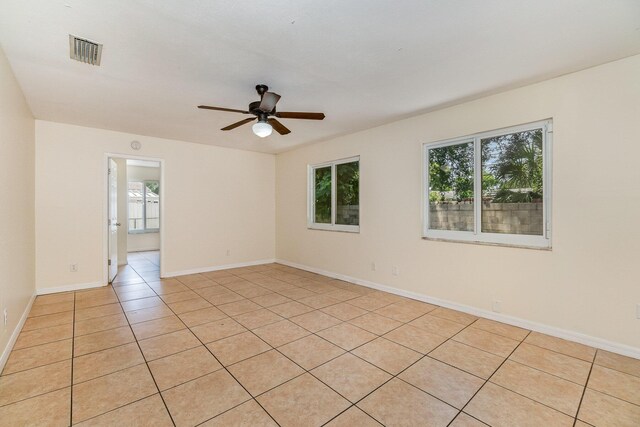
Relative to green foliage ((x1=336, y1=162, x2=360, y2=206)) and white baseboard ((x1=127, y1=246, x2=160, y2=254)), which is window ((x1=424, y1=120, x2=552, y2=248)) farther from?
white baseboard ((x1=127, y1=246, x2=160, y2=254))

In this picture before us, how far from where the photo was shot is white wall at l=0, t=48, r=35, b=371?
235cm

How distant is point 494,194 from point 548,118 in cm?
87

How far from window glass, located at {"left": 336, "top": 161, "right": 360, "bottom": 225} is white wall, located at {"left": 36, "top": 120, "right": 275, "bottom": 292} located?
1.95 metres

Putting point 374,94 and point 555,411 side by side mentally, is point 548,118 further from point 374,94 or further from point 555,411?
point 555,411

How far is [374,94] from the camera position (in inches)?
125

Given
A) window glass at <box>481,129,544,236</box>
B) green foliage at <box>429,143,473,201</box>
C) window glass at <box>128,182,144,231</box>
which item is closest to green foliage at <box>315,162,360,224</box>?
green foliage at <box>429,143,473,201</box>

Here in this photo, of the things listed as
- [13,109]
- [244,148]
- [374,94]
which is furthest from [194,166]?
[374,94]

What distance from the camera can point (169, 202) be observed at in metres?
5.18

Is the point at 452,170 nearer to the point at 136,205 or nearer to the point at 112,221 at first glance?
the point at 112,221

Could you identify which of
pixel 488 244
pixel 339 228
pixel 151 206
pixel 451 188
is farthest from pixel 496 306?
pixel 151 206

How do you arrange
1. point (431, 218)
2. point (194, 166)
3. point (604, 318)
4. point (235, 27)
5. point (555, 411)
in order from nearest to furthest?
point (555, 411), point (235, 27), point (604, 318), point (431, 218), point (194, 166)

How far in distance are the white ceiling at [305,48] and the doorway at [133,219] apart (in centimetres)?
175

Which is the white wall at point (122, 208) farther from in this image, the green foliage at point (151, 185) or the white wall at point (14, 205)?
the green foliage at point (151, 185)

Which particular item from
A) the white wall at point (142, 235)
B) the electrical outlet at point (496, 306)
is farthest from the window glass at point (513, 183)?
the white wall at point (142, 235)
